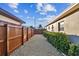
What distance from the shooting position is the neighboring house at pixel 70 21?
611 cm

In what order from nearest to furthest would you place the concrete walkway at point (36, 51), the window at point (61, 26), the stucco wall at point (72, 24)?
the concrete walkway at point (36, 51) < the stucco wall at point (72, 24) < the window at point (61, 26)

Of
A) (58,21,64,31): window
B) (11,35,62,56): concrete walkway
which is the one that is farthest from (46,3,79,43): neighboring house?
(11,35,62,56): concrete walkway

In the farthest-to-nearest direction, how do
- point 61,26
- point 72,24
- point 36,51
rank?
point 61,26 < point 72,24 < point 36,51

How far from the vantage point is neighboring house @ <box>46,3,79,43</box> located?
6110 mm

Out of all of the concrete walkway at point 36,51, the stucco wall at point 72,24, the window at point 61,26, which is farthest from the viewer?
the window at point 61,26

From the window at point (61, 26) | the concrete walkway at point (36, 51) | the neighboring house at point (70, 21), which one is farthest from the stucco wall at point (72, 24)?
the concrete walkway at point (36, 51)

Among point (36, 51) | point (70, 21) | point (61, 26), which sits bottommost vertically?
point (36, 51)

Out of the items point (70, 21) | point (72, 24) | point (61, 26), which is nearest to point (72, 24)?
point (72, 24)

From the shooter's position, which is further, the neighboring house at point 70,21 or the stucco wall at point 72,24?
the stucco wall at point 72,24

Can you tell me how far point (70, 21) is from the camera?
→ 7035 millimetres

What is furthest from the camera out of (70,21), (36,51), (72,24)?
(70,21)

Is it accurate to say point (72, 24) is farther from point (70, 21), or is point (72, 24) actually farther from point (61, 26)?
point (61, 26)

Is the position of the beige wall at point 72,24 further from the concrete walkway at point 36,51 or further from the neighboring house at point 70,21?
the concrete walkway at point 36,51

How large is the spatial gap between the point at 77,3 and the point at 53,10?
1.87 meters
